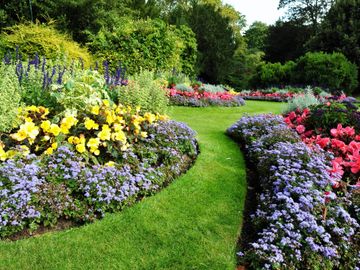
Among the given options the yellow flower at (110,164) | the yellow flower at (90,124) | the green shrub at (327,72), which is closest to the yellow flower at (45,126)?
the yellow flower at (90,124)

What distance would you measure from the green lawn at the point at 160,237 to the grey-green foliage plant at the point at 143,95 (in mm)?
1593

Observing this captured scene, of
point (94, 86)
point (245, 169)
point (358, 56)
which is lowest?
point (245, 169)

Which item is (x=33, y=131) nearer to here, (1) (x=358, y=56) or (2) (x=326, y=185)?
(2) (x=326, y=185)

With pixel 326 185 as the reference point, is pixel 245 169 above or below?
below

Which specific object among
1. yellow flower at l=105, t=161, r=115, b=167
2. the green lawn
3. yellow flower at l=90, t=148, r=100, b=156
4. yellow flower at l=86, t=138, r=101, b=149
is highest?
yellow flower at l=86, t=138, r=101, b=149

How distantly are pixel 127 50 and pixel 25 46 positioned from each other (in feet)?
12.1

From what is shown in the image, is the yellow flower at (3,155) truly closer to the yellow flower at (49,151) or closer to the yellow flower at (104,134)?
the yellow flower at (49,151)

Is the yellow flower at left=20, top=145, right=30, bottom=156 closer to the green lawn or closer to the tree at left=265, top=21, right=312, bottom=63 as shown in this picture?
the green lawn

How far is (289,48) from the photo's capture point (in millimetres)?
33281

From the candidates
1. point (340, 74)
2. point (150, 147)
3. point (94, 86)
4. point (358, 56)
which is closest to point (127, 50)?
point (94, 86)

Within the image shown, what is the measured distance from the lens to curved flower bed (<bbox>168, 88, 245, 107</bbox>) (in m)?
10.6

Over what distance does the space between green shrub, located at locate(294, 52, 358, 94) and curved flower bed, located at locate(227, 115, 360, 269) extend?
1691cm

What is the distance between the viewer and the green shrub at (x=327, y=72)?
19.6 meters

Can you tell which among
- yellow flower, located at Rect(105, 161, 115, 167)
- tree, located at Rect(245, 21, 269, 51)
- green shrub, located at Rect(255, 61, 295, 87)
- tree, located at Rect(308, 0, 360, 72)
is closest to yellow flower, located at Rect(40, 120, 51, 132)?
yellow flower, located at Rect(105, 161, 115, 167)
